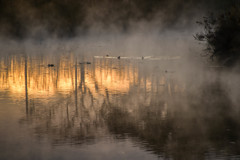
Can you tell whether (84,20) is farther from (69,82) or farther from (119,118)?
(119,118)

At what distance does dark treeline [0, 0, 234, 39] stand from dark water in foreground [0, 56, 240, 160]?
9911cm

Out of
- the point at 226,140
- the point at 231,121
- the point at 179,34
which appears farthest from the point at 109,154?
the point at 179,34

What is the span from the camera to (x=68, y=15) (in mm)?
137875

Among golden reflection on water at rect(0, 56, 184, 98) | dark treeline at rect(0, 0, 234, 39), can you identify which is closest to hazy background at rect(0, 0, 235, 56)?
dark treeline at rect(0, 0, 234, 39)

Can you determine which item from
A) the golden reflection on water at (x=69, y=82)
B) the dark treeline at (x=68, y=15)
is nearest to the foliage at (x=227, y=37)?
the golden reflection on water at (x=69, y=82)

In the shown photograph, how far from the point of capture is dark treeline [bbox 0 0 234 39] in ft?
435

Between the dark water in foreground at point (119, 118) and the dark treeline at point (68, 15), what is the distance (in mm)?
99112

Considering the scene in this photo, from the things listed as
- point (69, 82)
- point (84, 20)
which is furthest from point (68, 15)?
point (69, 82)

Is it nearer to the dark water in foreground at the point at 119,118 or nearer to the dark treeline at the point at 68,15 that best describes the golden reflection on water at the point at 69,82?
the dark water in foreground at the point at 119,118

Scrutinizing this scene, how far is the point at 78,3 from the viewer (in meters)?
144

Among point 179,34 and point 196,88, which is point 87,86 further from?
point 179,34

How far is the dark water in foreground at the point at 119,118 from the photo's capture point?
43.1ft

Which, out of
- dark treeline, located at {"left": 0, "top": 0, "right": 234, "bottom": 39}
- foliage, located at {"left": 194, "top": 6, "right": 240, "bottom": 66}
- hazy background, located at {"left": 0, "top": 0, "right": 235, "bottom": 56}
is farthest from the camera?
dark treeline, located at {"left": 0, "top": 0, "right": 234, "bottom": 39}

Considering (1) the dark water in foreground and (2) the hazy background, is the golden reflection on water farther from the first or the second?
(2) the hazy background
